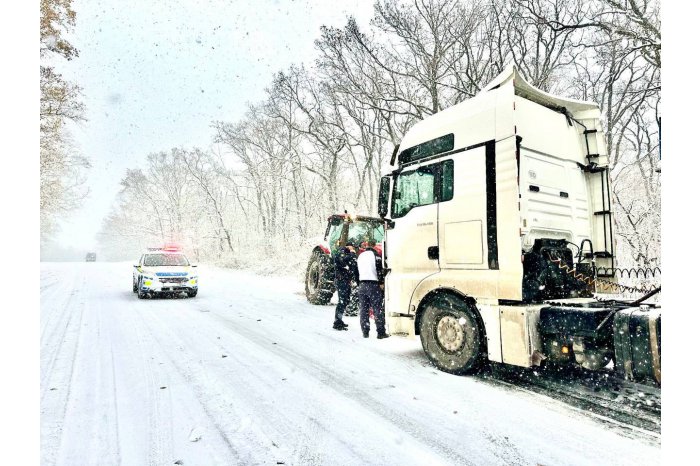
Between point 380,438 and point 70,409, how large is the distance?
283cm

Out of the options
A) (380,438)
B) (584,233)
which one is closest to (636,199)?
(584,233)

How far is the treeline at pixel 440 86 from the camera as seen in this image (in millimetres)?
10656

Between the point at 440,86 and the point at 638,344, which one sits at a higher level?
the point at 440,86

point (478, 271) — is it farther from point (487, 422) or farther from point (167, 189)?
point (167, 189)

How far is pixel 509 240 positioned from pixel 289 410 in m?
2.74

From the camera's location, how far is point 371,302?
6.54 m

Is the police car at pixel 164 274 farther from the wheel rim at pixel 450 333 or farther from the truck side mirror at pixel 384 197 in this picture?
the wheel rim at pixel 450 333

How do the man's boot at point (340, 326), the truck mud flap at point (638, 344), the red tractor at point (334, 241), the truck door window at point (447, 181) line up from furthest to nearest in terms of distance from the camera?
the red tractor at point (334, 241) < the man's boot at point (340, 326) < the truck door window at point (447, 181) < the truck mud flap at point (638, 344)

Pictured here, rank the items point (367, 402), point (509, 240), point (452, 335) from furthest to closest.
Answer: point (452, 335) → point (509, 240) → point (367, 402)

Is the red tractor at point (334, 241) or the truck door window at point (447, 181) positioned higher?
the truck door window at point (447, 181)

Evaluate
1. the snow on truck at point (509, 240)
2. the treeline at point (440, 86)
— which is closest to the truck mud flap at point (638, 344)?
the snow on truck at point (509, 240)

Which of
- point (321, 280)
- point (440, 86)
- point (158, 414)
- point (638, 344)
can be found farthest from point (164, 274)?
point (440, 86)

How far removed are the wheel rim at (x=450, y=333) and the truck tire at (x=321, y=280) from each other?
5543 millimetres

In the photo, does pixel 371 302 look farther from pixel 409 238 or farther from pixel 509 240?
pixel 509 240
